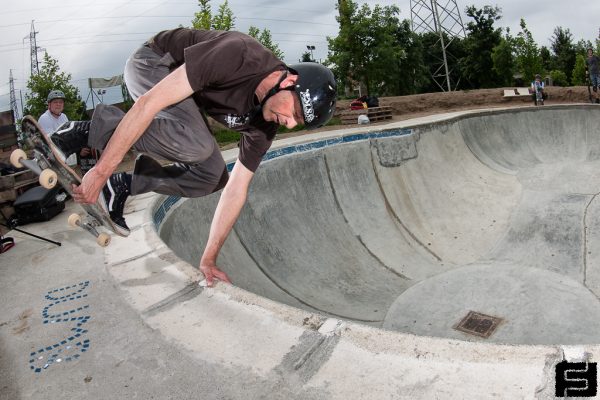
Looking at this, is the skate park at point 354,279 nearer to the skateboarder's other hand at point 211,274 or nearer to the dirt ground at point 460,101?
the skateboarder's other hand at point 211,274

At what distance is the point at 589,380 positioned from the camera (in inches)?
73.0

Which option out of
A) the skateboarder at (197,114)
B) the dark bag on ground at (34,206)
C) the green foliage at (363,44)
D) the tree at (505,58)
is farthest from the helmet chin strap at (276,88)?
the tree at (505,58)

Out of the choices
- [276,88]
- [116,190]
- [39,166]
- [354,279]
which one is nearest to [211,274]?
[116,190]

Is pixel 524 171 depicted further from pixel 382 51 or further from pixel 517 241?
pixel 382 51

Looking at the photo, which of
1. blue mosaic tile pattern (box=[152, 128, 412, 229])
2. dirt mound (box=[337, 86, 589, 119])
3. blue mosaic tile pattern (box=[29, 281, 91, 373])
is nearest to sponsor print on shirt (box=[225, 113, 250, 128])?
blue mosaic tile pattern (box=[29, 281, 91, 373])

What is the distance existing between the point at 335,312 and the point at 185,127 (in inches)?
169

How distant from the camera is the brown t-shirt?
92.0 inches

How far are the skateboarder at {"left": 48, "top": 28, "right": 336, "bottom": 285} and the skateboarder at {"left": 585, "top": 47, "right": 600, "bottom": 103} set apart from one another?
1626 centimetres

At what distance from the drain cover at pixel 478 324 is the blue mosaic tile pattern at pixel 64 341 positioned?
4856mm

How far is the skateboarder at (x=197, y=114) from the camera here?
7.76 feet

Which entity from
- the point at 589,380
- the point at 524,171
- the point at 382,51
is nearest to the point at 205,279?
the point at 589,380

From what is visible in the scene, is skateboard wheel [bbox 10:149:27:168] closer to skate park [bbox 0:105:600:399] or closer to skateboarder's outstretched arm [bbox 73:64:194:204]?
skateboarder's outstretched arm [bbox 73:64:194:204]

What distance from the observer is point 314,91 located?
8.61ft

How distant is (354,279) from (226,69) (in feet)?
18.1
